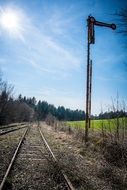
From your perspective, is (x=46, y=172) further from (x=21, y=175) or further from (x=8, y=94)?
(x=8, y=94)

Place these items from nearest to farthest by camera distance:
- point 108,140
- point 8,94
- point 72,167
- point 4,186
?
point 4,186, point 72,167, point 108,140, point 8,94

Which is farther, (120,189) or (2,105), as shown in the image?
(2,105)

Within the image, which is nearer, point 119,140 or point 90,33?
point 119,140

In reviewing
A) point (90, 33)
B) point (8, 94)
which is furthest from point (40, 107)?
point (90, 33)

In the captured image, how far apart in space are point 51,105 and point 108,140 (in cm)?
16990

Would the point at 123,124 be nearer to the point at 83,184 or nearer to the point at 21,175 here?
the point at 83,184

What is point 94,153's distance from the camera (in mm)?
11586

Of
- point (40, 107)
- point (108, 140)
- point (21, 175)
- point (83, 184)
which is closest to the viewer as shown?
point (83, 184)

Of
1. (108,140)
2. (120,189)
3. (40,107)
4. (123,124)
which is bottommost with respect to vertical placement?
(120,189)

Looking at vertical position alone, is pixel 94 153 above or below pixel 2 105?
below

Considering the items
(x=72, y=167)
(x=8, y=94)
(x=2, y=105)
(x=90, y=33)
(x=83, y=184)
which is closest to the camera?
(x=83, y=184)

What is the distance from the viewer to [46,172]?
7793mm

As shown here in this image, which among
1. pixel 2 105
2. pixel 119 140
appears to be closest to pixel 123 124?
pixel 119 140

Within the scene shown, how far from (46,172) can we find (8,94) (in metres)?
40.0
